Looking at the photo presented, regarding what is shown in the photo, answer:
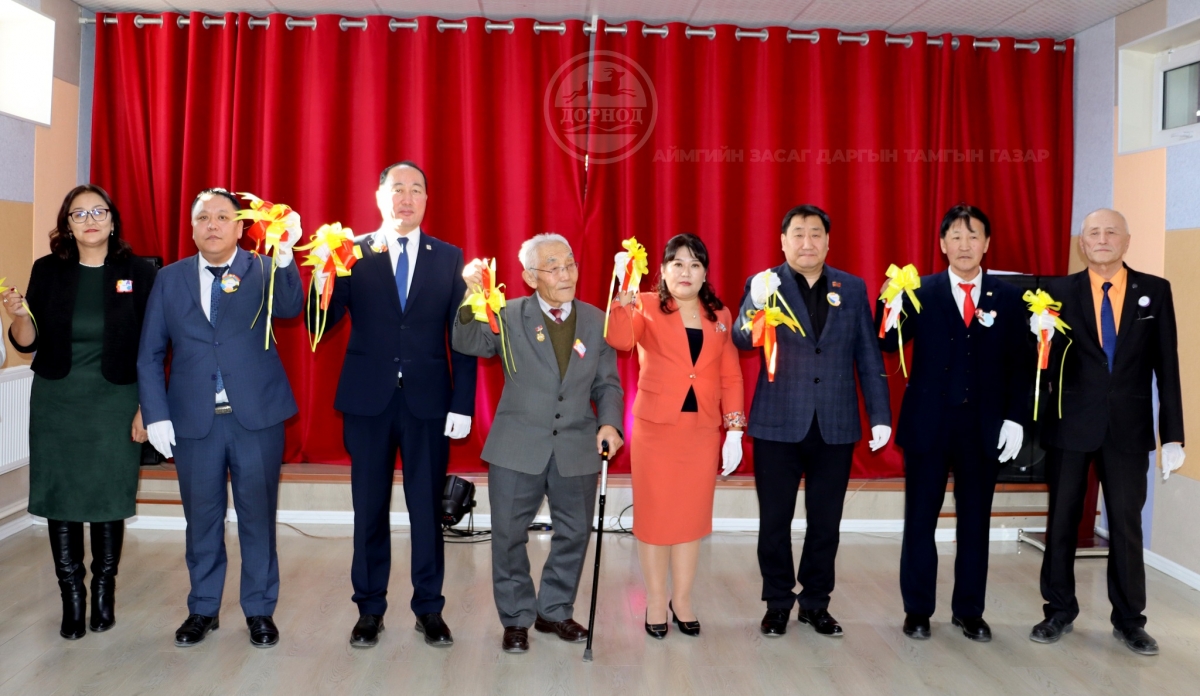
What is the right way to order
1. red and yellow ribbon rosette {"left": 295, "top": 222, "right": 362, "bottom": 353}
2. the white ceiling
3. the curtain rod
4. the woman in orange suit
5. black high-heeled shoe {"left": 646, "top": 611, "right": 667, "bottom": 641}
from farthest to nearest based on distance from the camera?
the curtain rod < the white ceiling < black high-heeled shoe {"left": 646, "top": 611, "right": 667, "bottom": 641} < the woman in orange suit < red and yellow ribbon rosette {"left": 295, "top": 222, "right": 362, "bottom": 353}

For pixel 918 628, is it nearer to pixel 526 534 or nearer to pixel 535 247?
pixel 526 534

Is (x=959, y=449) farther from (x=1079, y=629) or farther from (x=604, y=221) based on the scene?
(x=604, y=221)

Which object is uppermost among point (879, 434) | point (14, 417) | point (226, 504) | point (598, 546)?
point (879, 434)

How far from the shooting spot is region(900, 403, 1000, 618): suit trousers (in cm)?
348

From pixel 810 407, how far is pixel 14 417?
12.8ft

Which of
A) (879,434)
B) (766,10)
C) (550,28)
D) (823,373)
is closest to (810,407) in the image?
(823,373)

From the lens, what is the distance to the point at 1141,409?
3.45 m

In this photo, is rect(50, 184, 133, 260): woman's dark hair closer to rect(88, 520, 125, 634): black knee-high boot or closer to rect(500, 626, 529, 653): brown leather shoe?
rect(88, 520, 125, 634): black knee-high boot

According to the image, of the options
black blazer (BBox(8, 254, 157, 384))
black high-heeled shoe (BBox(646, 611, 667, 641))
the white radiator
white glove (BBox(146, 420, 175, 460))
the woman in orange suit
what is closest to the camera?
white glove (BBox(146, 420, 175, 460))

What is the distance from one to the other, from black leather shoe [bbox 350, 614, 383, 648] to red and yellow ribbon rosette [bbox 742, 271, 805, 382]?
1720mm

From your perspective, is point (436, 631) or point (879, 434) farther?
point (879, 434)

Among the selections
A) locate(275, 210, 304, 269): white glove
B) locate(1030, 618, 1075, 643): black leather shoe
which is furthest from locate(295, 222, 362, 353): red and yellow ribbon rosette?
locate(1030, 618, 1075, 643): black leather shoe

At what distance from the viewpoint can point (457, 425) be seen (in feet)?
10.8

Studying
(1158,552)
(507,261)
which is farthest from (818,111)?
(1158,552)
